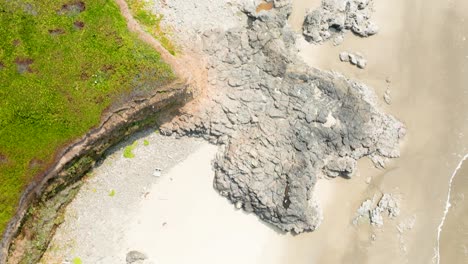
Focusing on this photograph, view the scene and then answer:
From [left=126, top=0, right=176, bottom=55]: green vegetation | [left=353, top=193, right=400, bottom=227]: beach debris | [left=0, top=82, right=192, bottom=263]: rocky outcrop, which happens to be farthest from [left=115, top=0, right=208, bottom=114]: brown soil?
[left=353, top=193, right=400, bottom=227]: beach debris

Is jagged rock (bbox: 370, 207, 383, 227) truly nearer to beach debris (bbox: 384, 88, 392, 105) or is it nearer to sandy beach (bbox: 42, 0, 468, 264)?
sandy beach (bbox: 42, 0, 468, 264)

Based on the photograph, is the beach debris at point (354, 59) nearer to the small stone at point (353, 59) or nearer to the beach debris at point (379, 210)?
the small stone at point (353, 59)

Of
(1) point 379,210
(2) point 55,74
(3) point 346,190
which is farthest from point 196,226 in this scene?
(2) point 55,74

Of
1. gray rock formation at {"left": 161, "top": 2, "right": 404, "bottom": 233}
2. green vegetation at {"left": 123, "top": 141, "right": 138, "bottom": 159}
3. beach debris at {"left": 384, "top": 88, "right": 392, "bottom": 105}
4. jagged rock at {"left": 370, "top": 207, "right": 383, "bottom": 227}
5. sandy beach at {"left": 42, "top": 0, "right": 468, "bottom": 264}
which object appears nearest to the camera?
sandy beach at {"left": 42, "top": 0, "right": 468, "bottom": 264}

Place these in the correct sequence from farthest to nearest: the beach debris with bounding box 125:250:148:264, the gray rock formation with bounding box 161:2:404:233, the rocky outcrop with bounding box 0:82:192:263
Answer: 1. the gray rock formation with bounding box 161:2:404:233
2. the beach debris with bounding box 125:250:148:264
3. the rocky outcrop with bounding box 0:82:192:263

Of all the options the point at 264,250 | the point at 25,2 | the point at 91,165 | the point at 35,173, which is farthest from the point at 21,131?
the point at 264,250

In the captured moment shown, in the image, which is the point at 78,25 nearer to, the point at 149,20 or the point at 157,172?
the point at 149,20

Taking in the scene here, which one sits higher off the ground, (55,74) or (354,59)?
(55,74)
